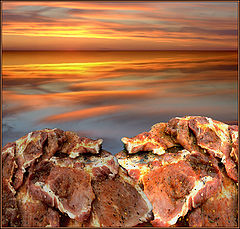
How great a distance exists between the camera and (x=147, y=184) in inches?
200

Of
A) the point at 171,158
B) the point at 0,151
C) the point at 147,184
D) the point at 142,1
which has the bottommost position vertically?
the point at 147,184

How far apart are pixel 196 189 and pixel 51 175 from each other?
257cm

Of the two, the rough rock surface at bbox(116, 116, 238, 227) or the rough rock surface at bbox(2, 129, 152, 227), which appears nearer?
the rough rock surface at bbox(2, 129, 152, 227)

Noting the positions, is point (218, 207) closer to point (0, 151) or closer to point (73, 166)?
point (73, 166)

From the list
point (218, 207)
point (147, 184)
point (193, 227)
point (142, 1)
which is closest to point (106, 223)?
point (147, 184)

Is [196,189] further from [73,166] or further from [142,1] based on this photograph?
[142,1]

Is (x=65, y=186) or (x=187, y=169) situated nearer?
(x=65, y=186)

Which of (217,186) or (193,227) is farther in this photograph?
(217,186)

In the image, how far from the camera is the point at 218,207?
16.0ft

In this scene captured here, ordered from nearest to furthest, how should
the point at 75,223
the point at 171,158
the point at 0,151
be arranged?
the point at 75,223 → the point at 0,151 → the point at 171,158

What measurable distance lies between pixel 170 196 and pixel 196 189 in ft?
1.57

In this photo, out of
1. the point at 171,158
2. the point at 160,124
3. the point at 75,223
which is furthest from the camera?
the point at 160,124

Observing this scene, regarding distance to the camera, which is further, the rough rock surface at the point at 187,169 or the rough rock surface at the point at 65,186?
the rough rock surface at the point at 187,169

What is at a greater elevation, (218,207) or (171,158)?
(171,158)
